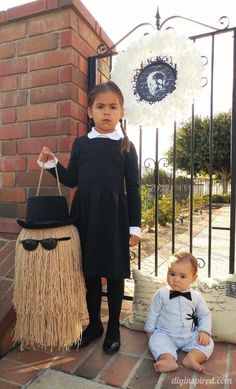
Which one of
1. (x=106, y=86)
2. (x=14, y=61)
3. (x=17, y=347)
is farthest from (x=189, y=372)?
(x=14, y=61)

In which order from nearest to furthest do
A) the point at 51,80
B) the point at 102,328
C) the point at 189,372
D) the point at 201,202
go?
the point at 189,372, the point at 102,328, the point at 51,80, the point at 201,202

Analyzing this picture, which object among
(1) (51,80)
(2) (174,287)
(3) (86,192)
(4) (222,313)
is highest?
(1) (51,80)

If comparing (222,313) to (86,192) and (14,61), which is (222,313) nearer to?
(86,192)

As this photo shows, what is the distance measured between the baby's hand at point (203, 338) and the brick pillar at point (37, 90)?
1170 millimetres

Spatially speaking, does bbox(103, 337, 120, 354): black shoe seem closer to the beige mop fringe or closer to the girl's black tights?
the girl's black tights

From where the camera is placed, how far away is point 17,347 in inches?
73.9

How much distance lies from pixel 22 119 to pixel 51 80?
0.34m

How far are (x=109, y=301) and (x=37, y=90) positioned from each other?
4.84ft

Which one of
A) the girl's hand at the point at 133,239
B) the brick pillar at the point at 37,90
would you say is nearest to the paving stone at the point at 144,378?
the girl's hand at the point at 133,239

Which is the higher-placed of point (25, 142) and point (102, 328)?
point (25, 142)

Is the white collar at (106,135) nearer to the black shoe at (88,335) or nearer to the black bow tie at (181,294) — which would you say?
the black bow tie at (181,294)

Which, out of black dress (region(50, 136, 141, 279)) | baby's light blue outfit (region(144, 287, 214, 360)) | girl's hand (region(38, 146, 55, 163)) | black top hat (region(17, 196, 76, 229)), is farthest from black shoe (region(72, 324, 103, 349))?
girl's hand (region(38, 146, 55, 163))

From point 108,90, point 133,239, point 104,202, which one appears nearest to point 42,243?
point 104,202

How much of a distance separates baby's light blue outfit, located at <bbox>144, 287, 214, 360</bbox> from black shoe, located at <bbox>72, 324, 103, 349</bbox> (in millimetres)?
307
